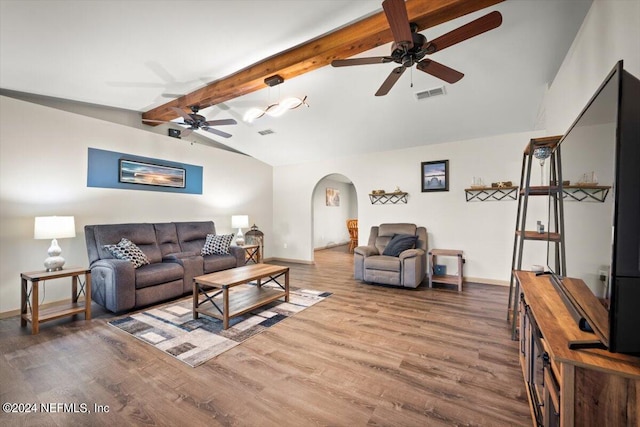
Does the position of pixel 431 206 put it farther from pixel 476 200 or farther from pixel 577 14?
pixel 577 14

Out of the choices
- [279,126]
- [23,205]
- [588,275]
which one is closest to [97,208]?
[23,205]

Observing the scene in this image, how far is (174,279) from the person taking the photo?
3.71 meters

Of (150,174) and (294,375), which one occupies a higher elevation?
(150,174)

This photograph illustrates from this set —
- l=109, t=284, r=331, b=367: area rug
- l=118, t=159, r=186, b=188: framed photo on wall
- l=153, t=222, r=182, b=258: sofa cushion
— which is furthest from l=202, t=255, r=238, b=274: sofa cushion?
l=118, t=159, r=186, b=188: framed photo on wall

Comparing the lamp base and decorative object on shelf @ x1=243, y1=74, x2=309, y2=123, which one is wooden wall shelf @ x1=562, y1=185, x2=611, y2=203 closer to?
decorative object on shelf @ x1=243, y1=74, x2=309, y2=123

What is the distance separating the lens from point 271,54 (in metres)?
3.02

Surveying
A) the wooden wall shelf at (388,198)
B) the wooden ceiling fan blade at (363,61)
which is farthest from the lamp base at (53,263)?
the wooden wall shelf at (388,198)

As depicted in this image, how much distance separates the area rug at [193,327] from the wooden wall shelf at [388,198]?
2641 millimetres

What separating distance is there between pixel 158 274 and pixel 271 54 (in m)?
3.05

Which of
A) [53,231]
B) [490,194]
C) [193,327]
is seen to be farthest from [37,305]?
[490,194]

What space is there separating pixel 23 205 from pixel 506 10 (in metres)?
5.58

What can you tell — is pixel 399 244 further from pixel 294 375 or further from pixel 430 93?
pixel 294 375

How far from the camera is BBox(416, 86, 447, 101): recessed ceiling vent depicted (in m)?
3.59

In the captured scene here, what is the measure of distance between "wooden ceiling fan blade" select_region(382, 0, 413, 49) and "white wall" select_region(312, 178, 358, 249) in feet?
20.0
